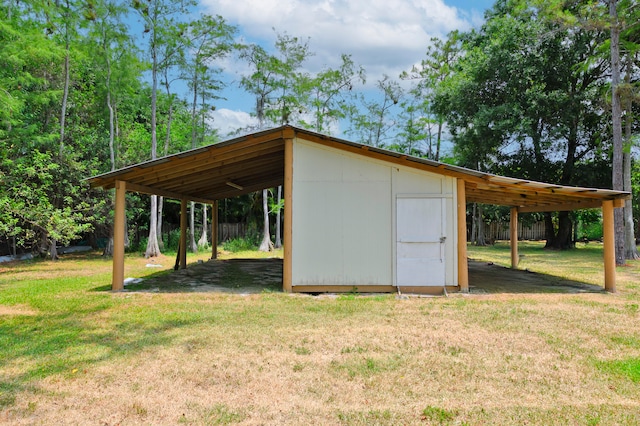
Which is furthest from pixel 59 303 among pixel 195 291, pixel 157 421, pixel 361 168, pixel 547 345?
pixel 547 345

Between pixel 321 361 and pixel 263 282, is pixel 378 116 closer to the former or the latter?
pixel 263 282

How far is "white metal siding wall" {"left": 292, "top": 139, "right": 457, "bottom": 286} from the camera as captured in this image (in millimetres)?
7875

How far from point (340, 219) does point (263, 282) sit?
270cm

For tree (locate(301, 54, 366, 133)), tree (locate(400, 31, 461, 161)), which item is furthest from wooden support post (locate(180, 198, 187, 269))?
tree (locate(400, 31, 461, 161))

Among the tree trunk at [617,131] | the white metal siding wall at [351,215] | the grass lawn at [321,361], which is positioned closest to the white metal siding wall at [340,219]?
the white metal siding wall at [351,215]

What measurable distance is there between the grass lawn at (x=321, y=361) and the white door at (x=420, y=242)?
0.81m

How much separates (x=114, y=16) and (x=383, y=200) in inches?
565

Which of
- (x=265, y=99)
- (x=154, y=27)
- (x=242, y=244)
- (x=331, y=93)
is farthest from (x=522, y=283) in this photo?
(x=331, y=93)

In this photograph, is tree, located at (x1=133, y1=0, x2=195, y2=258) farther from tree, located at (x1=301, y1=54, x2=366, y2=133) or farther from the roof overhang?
tree, located at (x1=301, y1=54, x2=366, y2=133)

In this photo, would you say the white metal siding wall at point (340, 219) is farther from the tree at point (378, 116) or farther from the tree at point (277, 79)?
the tree at point (378, 116)

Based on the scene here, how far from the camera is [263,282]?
9.44 m

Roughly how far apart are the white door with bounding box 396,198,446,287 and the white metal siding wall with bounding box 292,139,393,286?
0.75 ft

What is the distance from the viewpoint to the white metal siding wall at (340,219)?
789cm

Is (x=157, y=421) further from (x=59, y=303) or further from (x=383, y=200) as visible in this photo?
(x=383, y=200)
